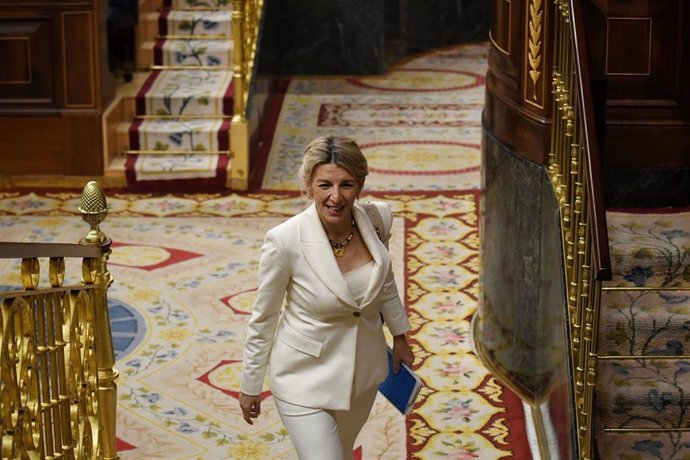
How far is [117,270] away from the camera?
8438mm

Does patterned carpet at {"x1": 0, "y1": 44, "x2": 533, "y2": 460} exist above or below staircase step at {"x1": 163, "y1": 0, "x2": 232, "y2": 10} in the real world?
below

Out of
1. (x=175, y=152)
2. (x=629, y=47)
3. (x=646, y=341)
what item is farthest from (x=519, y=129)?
(x=175, y=152)

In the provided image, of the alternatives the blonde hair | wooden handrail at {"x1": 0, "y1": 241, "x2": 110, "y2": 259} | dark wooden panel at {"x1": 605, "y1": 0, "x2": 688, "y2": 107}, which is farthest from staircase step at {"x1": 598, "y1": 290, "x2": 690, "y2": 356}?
wooden handrail at {"x1": 0, "y1": 241, "x2": 110, "y2": 259}

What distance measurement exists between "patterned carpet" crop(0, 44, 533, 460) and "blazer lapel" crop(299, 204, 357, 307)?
1.88 metres

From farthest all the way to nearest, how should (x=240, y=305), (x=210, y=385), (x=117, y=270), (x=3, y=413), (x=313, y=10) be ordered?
(x=313, y=10) < (x=117, y=270) < (x=240, y=305) < (x=210, y=385) < (x=3, y=413)

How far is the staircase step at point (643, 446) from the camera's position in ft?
17.1

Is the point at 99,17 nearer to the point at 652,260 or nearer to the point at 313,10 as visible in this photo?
the point at 313,10

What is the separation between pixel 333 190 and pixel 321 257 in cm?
22

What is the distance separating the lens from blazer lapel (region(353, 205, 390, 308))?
438cm

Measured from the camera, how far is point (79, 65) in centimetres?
1017

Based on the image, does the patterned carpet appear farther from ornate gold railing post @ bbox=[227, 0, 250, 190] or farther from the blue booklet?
the blue booklet

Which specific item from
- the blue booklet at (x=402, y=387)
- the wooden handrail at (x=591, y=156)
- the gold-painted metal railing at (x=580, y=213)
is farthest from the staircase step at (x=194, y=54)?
the blue booklet at (x=402, y=387)

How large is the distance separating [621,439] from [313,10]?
9573mm

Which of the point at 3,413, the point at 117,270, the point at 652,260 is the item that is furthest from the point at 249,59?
the point at 3,413
